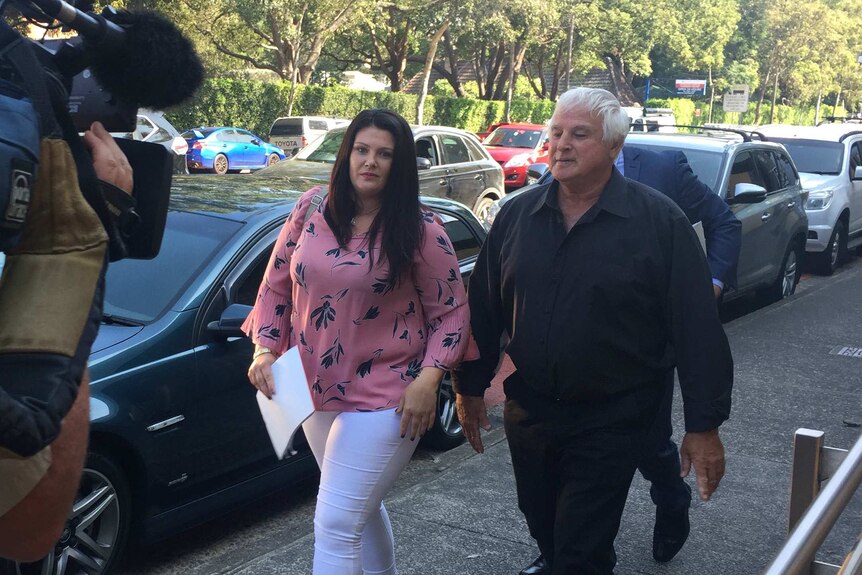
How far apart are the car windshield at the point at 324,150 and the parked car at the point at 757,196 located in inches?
137

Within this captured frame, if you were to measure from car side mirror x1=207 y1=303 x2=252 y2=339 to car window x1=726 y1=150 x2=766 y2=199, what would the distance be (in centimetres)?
575

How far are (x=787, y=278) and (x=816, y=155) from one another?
4.14m

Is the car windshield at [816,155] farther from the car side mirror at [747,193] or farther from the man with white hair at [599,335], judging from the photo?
the man with white hair at [599,335]

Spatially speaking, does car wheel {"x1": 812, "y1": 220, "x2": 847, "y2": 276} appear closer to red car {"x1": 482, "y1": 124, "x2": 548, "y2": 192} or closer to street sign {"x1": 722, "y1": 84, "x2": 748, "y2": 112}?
red car {"x1": 482, "y1": 124, "x2": 548, "y2": 192}

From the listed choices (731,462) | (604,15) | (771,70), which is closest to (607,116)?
(731,462)

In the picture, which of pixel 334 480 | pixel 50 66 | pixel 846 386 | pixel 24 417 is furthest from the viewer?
pixel 846 386

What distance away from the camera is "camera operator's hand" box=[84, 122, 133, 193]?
153 centimetres

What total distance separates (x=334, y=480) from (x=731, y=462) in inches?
124

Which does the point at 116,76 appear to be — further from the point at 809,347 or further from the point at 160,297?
the point at 809,347

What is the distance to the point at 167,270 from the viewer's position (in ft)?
15.8

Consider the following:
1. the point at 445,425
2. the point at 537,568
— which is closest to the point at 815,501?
the point at 537,568

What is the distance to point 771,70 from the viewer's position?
65.7 metres

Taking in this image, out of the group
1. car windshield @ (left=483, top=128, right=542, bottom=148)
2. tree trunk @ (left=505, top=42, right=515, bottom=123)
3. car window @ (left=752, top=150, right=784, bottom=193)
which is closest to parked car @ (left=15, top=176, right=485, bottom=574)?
car window @ (left=752, top=150, right=784, bottom=193)

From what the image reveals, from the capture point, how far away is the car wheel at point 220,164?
92.3ft
